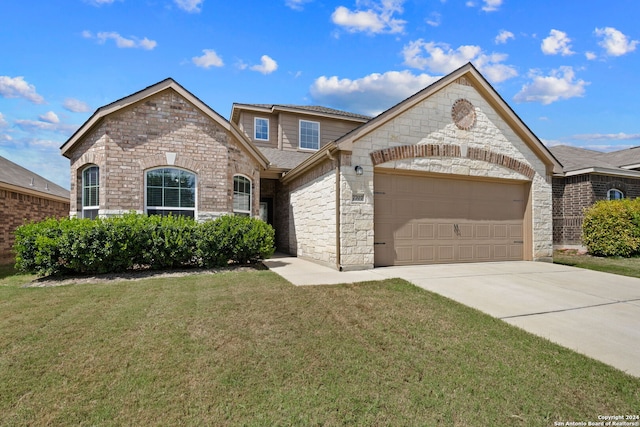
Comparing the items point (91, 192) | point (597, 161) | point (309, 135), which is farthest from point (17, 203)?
point (597, 161)

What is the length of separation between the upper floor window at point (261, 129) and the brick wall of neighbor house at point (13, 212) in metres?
9.57

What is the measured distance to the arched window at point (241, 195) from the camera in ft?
36.6

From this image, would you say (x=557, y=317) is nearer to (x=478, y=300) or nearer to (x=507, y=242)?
(x=478, y=300)

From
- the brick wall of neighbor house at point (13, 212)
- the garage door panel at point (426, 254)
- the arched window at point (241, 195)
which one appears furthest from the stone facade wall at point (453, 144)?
the brick wall of neighbor house at point (13, 212)

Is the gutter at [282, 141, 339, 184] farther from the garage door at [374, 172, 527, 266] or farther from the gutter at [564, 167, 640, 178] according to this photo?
the gutter at [564, 167, 640, 178]

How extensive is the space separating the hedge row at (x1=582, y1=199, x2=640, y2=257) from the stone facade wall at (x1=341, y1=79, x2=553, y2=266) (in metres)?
3.43

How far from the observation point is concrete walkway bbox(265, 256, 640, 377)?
3879 millimetres

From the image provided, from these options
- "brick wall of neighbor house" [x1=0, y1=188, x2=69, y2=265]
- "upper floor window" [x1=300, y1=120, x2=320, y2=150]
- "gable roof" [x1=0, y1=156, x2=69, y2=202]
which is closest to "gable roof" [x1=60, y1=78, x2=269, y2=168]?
"gable roof" [x1=0, y1=156, x2=69, y2=202]

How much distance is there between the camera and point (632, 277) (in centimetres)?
793

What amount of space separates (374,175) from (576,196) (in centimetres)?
1077

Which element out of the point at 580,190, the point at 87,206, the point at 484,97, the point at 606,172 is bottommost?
the point at 87,206

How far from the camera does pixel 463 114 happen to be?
965 cm

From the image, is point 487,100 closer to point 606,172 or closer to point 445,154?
point 445,154

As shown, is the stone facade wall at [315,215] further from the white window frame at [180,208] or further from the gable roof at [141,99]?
the white window frame at [180,208]
